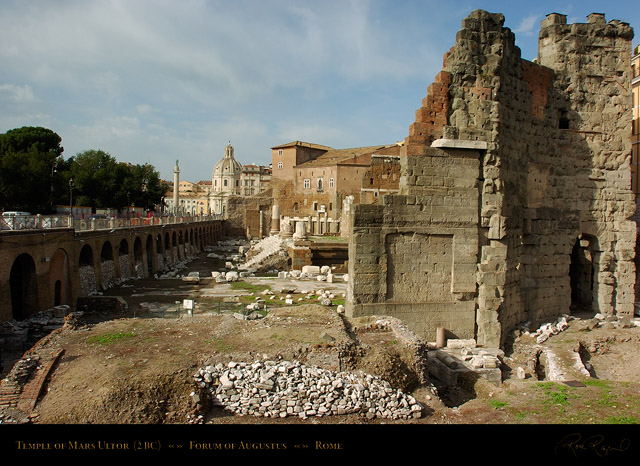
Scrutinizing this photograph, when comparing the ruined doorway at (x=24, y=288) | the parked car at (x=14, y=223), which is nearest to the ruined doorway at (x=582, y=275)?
the ruined doorway at (x=24, y=288)

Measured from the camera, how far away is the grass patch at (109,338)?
349 inches

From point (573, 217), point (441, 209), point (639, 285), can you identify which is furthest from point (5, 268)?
point (639, 285)

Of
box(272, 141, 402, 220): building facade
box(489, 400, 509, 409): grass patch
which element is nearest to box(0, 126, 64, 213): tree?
box(272, 141, 402, 220): building facade

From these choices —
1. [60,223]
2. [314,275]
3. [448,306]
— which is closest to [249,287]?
[314,275]

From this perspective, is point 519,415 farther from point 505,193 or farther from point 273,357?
point 505,193

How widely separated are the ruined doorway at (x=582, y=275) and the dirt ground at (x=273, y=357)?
3.96m

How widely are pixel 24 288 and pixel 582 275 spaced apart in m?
19.9

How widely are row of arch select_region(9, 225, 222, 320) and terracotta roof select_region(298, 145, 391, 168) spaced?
23.1 metres

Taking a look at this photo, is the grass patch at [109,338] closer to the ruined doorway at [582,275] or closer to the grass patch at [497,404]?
the grass patch at [497,404]

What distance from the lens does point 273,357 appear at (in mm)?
8148

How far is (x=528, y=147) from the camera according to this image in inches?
531
